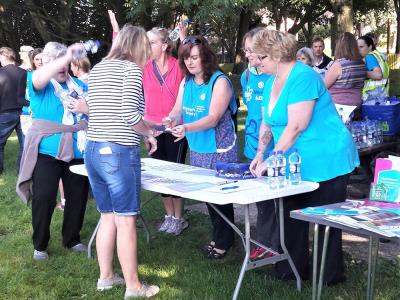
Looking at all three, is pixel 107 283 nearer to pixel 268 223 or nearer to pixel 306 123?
pixel 268 223

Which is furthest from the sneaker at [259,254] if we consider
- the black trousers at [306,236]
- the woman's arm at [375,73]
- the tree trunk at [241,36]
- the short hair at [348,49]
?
the tree trunk at [241,36]

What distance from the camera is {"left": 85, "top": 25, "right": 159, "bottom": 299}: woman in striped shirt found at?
3.27 metres

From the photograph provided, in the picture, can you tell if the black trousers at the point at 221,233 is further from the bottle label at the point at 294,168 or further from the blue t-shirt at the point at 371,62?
the blue t-shirt at the point at 371,62

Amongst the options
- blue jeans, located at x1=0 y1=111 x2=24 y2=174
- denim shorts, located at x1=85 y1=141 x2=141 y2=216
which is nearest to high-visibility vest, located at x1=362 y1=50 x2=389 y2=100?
denim shorts, located at x1=85 y1=141 x2=141 y2=216

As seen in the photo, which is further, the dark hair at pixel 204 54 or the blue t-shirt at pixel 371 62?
the blue t-shirt at pixel 371 62

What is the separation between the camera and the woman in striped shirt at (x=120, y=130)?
327 centimetres

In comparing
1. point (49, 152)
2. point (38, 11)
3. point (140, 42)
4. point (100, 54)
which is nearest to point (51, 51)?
point (49, 152)

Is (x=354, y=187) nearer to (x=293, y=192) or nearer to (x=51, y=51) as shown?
(x=293, y=192)

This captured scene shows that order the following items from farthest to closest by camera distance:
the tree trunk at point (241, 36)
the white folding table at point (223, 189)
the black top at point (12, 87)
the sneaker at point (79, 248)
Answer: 1. the tree trunk at point (241, 36)
2. the black top at point (12, 87)
3. the sneaker at point (79, 248)
4. the white folding table at point (223, 189)

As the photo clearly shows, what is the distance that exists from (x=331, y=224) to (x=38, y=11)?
1744 cm

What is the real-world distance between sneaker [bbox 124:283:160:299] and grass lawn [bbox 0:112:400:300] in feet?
0.18

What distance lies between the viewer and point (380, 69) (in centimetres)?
588

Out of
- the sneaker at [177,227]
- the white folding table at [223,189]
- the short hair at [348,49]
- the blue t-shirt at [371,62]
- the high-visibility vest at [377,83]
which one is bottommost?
the sneaker at [177,227]

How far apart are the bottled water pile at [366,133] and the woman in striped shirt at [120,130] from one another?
247 centimetres
